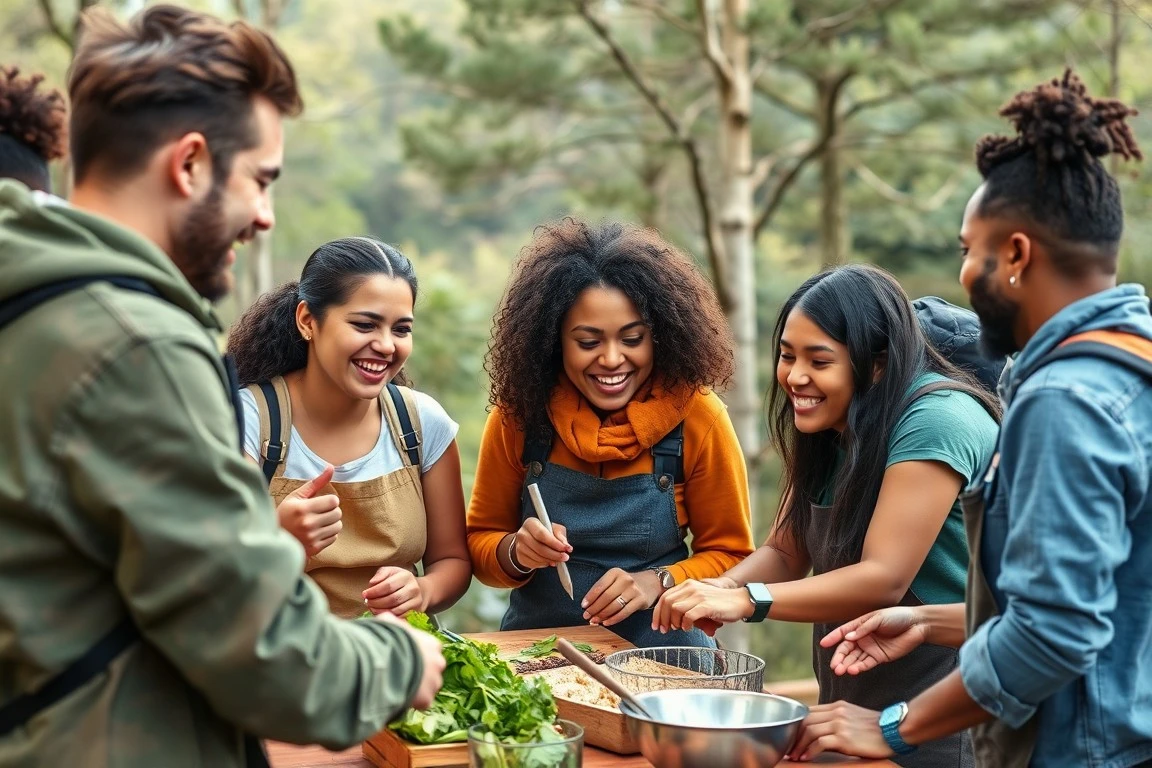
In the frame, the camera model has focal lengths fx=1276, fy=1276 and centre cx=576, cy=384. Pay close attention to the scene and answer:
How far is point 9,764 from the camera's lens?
5.04 feet

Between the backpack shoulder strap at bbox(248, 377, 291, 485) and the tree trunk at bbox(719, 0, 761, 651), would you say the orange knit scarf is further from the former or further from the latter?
the tree trunk at bbox(719, 0, 761, 651)

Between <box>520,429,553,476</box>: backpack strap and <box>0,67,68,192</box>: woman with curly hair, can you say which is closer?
<box>0,67,68,192</box>: woman with curly hair

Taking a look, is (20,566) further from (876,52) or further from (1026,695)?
(876,52)

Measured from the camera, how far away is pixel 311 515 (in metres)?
2.53

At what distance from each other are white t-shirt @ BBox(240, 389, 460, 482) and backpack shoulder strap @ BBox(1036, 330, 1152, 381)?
5.85 feet

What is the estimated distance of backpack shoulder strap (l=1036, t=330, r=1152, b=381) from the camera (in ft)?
6.02

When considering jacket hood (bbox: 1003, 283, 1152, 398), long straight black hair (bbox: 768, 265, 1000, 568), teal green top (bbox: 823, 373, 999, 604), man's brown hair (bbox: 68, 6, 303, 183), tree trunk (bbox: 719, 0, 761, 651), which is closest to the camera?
man's brown hair (bbox: 68, 6, 303, 183)

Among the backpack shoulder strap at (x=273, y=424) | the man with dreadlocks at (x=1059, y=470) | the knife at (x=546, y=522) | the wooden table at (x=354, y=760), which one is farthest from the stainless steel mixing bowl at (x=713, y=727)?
the backpack shoulder strap at (x=273, y=424)

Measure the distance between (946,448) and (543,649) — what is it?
0.97 m

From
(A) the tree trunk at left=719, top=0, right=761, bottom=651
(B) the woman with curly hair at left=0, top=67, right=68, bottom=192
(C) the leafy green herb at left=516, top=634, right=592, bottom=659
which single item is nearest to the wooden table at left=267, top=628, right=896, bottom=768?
(C) the leafy green herb at left=516, top=634, right=592, bottom=659

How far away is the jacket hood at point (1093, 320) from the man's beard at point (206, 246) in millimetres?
1174

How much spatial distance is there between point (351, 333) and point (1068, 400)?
184 cm

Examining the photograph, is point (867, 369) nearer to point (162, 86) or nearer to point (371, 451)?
point (371, 451)

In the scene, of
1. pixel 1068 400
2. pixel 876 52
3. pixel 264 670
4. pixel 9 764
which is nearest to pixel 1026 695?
pixel 1068 400
